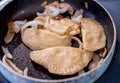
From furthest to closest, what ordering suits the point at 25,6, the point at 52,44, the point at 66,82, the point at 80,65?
the point at 25,6 < the point at 52,44 < the point at 80,65 < the point at 66,82

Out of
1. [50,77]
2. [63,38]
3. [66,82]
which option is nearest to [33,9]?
[63,38]

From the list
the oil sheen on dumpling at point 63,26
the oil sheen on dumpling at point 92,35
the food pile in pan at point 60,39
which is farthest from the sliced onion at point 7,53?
the oil sheen on dumpling at point 92,35

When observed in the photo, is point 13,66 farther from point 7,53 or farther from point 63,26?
point 63,26

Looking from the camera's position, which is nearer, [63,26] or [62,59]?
[62,59]

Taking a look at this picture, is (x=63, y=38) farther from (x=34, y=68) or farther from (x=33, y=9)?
(x=33, y=9)

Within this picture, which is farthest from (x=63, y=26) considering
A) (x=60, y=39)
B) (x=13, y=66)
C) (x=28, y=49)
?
(x=13, y=66)

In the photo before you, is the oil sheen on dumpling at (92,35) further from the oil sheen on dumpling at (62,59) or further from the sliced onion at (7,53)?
the sliced onion at (7,53)

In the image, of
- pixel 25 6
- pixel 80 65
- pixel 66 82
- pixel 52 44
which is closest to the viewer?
pixel 66 82
